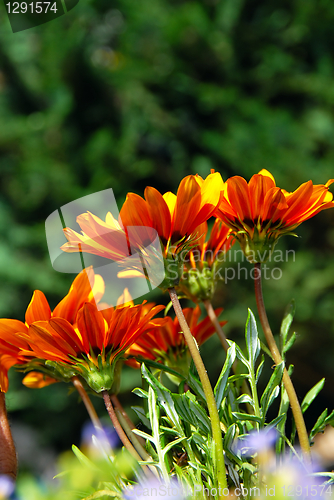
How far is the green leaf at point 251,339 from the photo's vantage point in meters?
0.21

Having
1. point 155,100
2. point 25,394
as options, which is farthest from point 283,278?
point 25,394

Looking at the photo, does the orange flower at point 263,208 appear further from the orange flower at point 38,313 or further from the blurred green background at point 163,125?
the blurred green background at point 163,125

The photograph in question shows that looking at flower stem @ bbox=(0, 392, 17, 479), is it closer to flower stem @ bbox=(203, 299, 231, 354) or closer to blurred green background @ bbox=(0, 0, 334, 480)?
flower stem @ bbox=(203, 299, 231, 354)

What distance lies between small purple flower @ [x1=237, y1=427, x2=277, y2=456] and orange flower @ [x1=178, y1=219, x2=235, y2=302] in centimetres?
9

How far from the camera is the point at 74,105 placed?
4.66 ft

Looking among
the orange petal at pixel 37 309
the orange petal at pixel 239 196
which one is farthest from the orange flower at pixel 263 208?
the orange petal at pixel 37 309

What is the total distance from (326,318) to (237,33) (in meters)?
1.14

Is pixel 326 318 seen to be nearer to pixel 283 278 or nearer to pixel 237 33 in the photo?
pixel 283 278

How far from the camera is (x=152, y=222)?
0.20 metres

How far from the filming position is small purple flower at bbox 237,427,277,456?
184 mm

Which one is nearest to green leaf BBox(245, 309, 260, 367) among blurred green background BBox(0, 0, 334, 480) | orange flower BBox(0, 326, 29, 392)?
orange flower BBox(0, 326, 29, 392)

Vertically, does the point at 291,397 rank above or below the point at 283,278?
above

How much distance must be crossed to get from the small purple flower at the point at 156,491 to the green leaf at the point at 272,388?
0.18 feet

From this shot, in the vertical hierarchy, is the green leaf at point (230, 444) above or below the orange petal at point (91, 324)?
below
